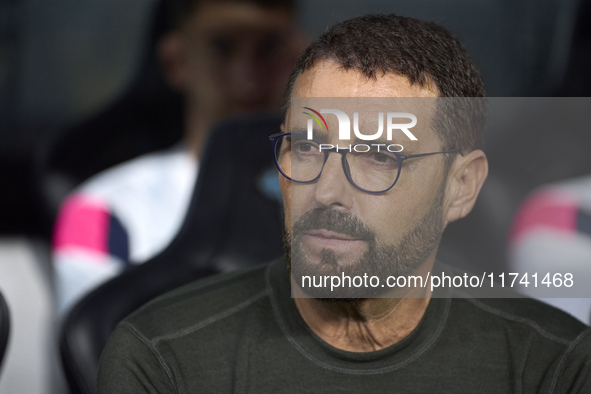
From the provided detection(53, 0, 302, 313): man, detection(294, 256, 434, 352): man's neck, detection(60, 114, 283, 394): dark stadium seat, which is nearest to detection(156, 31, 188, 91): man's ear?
detection(53, 0, 302, 313): man

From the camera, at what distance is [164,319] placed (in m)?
1.06

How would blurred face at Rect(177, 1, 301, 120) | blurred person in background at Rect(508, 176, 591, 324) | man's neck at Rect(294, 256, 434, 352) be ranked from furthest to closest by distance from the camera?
blurred face at Rect(177, 1, 301, 120) < blurred person in background at Rect(508, 176, 591, 324) < man's neck at Rect(294, 256, 434, 352)

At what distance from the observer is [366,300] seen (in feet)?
3.37

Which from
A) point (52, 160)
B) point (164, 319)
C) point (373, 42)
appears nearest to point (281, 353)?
point (164, 319)

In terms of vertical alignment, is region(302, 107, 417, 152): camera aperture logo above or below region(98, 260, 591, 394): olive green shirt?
above

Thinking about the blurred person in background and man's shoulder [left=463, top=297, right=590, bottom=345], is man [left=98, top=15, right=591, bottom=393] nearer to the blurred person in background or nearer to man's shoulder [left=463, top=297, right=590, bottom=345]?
man's shoulder [left=463, top=297, right=590, bottom=345]

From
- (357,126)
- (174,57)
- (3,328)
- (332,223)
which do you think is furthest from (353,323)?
(174,57)

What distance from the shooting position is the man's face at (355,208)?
925 millimetres

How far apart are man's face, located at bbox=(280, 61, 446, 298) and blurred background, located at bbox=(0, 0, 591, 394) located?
3.01ft

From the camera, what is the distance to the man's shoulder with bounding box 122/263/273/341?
1049mm

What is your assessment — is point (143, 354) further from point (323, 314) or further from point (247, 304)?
point (323, 314)

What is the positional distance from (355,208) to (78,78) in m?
1.57

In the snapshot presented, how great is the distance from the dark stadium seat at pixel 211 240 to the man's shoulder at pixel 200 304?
0.19m

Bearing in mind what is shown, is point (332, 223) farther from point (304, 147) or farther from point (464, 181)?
point (464, 181)
